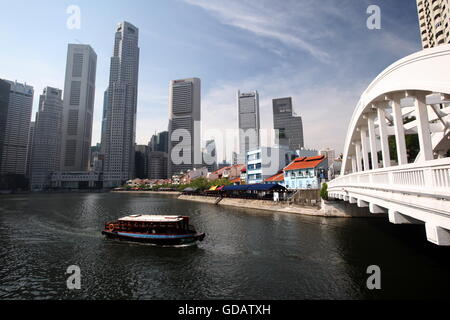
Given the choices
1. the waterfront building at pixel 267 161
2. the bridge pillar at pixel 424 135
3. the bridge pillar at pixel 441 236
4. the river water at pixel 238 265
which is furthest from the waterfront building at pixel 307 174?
the bridge pillar at pixel 441 236

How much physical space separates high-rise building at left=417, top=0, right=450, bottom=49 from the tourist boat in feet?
214

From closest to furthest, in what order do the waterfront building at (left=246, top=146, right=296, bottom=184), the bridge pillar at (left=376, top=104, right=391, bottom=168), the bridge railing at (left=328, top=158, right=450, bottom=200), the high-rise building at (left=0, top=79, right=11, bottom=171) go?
the bridge railing at (left=328, top=158, right=450, bottom=200), the bridge pillar at (left=376, top=104, right=391, bottom=168), the waterfront building at (left=246, top=146, right=296, bottom=184), the high-rise building at (left=0, top=79, right=11, bottom=171)

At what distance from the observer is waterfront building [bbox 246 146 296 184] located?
3061 inches

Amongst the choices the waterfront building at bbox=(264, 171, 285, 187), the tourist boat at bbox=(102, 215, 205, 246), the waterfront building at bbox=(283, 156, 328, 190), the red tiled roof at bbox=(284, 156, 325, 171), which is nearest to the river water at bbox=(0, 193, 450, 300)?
the tourist boat at bbox=(102, 215, 205, 246)

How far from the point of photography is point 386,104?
16422mm

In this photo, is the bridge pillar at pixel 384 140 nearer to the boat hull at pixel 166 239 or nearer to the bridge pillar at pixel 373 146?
the bridge pillar at pixel 373 146

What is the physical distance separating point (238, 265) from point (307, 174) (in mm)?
46142

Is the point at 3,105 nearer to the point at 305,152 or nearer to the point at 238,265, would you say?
the point at 305,152

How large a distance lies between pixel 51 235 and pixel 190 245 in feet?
63.9

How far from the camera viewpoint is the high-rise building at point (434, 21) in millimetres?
48438

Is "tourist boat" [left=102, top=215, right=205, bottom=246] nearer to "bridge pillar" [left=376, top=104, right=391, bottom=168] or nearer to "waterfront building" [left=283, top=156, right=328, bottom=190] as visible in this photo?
"bridge pillar" [left=376, top=104, right=391, bottom=168]

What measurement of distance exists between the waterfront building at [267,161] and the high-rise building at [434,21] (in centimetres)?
4707

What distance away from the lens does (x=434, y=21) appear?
5275 cm

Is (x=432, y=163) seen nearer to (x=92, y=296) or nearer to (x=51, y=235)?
(x=92, y=296)
